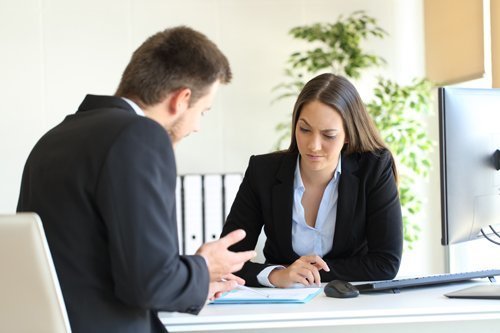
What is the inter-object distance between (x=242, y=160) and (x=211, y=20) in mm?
899

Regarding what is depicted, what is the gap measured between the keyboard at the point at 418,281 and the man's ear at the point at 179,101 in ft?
2.55

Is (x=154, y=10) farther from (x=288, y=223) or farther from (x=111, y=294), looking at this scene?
(x=111, y=294)

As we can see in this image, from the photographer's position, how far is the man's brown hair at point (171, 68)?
152cm

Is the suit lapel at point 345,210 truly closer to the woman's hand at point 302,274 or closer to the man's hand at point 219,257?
the woman's hand at point 302,274

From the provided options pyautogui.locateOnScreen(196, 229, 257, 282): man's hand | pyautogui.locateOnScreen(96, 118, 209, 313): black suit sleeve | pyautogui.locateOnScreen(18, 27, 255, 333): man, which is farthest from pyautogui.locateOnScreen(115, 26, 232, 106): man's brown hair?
pyautogui.locateOnScreen(196, 229, 257, 282): man's hand

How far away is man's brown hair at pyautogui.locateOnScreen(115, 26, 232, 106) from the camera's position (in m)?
1.52

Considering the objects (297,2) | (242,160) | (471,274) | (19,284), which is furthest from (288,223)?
(297,2)

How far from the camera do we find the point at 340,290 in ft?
6.42

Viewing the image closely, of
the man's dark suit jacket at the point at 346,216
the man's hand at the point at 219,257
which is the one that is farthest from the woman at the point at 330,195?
the man's hand at the point at 219,257

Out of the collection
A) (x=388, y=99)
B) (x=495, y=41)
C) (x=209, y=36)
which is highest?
(x=209, y=36)

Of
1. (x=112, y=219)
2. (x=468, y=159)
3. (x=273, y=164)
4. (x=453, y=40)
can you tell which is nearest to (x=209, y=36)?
(x=453, y=40)

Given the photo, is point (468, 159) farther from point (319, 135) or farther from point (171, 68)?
point (171, 68)

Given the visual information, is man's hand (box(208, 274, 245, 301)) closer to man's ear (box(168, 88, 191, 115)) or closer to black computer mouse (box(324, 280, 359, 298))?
black computer mouse (box(324, 280, 359, 298))

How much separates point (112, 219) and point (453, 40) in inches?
148
